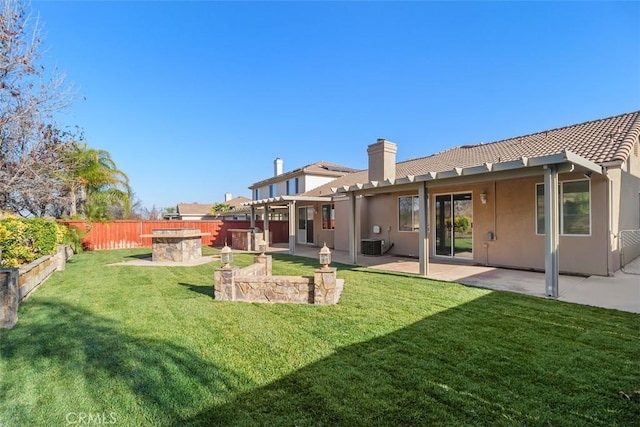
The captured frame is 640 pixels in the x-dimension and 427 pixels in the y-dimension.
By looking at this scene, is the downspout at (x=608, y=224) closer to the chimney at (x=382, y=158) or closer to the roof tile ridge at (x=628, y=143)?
the roof tile ridge at (x=628, y=143)

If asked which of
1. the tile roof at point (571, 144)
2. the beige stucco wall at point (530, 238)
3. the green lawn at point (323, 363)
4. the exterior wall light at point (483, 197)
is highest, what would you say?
the tile roof at point (571, 144)

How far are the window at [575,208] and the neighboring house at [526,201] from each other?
2 cm

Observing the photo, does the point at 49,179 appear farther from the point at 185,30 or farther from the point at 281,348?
the point at 281,348

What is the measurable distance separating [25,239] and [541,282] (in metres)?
13.1

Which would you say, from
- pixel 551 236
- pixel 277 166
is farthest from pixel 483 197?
pixel 277 166

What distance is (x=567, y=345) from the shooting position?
386 cm

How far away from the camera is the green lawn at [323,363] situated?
2.58 m

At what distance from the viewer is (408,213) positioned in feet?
42.2

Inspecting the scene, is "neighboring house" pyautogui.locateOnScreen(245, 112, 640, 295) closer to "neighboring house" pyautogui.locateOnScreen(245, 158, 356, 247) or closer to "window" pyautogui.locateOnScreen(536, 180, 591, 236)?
"window" pyautogui.locateOnScreen(536, 180, 591, 236)

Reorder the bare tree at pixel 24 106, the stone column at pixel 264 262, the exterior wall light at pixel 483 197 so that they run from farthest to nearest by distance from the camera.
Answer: the exterior wall light at pixel 483 197, the bare tree at pixel 24 106, the stone column at pixel 264 262

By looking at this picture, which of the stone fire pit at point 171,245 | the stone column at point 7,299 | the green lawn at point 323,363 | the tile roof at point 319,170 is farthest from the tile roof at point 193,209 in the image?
the stone column at point 7,299

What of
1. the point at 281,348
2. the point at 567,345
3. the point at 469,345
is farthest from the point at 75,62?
the point at 567,345

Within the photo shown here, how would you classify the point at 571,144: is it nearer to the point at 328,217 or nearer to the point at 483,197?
the point at 483,197

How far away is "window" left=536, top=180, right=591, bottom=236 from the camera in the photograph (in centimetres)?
805
